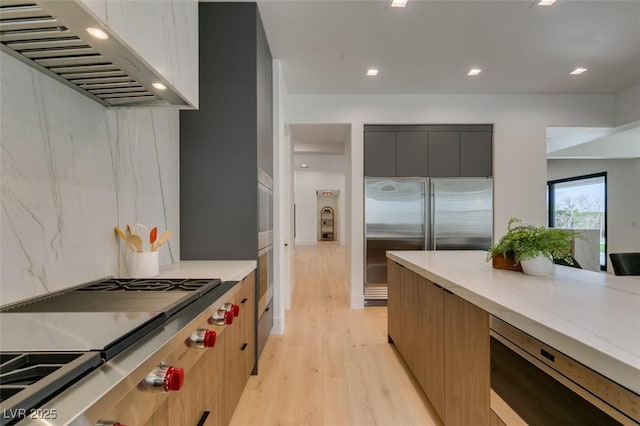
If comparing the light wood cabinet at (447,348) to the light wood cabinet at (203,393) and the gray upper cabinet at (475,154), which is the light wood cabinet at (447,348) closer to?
the light wood cabinet at (203,393)

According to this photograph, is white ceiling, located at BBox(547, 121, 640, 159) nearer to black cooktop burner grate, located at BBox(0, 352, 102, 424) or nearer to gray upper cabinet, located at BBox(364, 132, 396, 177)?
gray upper cabinet, located at BBox(364, 132, 396, 177)

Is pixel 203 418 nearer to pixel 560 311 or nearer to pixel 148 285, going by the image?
pixel 148 285

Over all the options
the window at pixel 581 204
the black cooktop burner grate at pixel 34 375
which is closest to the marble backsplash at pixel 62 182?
the black cooktop burner grate at pixel 34 375

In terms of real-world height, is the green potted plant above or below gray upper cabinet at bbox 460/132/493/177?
below

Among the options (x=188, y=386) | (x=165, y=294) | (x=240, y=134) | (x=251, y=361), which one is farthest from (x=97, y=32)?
(x=251, y=361)

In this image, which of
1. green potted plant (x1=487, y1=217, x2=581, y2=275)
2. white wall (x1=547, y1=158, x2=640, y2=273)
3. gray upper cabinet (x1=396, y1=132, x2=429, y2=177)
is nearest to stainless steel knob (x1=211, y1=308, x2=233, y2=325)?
green potted plant (x1=487, y1=217, x2=581, y2=275)

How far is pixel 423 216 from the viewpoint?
4176mm

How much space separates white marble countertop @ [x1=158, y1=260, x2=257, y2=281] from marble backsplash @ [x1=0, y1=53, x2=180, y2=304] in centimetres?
27

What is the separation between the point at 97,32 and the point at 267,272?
206cm

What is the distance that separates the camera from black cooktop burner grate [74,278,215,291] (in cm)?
126

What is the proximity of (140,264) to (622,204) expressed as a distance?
9.28m

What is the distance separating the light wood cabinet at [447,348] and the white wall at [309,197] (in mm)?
10355

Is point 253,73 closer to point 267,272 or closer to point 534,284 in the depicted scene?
point 267,272

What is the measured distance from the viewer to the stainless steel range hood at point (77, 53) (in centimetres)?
81
